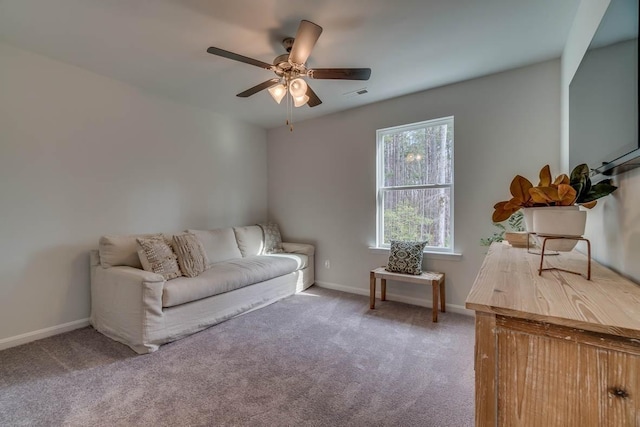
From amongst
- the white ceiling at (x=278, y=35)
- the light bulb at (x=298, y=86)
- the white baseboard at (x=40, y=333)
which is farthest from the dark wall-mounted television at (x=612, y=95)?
the white baseboard at (x=40, y=333)

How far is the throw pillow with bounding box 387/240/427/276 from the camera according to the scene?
3.20m

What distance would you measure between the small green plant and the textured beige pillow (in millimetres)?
3002

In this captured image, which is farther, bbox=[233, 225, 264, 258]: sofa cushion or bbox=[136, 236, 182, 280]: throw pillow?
bbox=[233, 225, 264, 258]: sofa cushion

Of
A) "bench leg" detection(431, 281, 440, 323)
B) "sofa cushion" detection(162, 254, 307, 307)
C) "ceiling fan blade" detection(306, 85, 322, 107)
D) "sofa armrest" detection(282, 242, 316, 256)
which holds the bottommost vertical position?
"bench leg" detection(431, 281, 440, 323)

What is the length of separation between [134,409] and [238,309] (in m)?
1.43

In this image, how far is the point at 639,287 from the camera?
0.84 m

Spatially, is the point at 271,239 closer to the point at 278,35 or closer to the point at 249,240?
the point at 249,240

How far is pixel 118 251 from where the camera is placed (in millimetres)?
2738

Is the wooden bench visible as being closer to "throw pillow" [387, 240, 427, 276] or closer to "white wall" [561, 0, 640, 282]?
"throw pillow" [387, 240, 427, 276]

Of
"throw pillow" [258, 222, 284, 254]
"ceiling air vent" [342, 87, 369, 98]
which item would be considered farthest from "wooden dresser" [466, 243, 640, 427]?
"throw pillow" [258, 222, 284, 254]

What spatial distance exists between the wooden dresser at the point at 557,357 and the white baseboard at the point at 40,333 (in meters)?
3.59

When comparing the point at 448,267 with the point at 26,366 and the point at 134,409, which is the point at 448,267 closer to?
the point at 134,409

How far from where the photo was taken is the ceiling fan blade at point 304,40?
1.75 metres

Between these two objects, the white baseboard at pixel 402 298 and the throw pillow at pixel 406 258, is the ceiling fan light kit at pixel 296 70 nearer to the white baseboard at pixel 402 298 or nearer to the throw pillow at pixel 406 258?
the throw pillow at pixel 406 258
